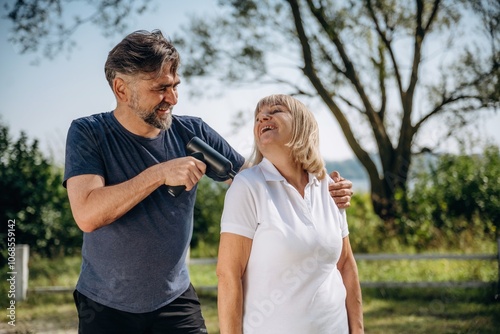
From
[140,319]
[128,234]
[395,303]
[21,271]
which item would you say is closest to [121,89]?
[128,234]

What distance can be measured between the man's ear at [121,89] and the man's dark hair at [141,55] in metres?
0.03

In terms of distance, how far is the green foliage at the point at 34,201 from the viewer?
8070mm

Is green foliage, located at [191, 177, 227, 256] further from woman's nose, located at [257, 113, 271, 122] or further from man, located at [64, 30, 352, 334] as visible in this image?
woman's nose, located at [257, 113, 271, 122]

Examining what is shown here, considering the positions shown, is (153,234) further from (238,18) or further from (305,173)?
(238,18)

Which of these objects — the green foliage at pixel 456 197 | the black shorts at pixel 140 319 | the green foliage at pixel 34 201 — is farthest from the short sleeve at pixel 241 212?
the green foliage at pixel 456 197

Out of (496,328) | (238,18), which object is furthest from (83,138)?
(238,18)

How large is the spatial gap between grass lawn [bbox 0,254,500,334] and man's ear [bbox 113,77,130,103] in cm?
355

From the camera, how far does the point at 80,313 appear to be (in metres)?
2.10

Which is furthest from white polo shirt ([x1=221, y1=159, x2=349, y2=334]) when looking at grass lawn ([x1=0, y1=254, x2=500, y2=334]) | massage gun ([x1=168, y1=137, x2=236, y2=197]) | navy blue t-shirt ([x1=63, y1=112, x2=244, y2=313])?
grass lawn ([x1=0, y1=254, x2=500, y2=334])

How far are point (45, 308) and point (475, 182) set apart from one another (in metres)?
6.03

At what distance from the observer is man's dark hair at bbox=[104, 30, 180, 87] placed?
208cm

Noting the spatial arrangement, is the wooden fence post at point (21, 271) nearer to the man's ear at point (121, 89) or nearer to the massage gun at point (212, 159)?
the man's ear at point (121, 89)

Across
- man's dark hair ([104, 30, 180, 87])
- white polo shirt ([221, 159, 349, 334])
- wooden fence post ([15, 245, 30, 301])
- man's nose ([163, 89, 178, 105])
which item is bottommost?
wooden fence post ([15, 245, 30, 301])

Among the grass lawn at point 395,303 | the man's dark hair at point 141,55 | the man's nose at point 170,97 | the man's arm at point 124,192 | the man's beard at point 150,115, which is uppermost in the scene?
the man's dark hair at point 141,55
